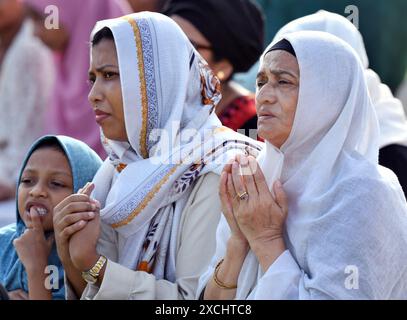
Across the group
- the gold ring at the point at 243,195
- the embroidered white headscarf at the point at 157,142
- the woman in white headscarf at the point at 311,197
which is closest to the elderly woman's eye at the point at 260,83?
the woman in white headscarf at the point at 311,197

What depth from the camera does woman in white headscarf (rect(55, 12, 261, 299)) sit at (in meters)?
2.94

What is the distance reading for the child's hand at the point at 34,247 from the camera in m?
3.13

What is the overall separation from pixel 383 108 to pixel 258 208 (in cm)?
125

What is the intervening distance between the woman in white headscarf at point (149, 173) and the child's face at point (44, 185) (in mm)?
122

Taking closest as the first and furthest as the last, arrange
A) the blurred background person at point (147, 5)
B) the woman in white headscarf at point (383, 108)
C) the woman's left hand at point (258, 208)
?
the woman's left hand at point (258, 208)
the woman in white headscarf at point (383, 108)
the blurred background person at point (147, 5)

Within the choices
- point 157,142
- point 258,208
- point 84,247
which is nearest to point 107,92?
point 157,142

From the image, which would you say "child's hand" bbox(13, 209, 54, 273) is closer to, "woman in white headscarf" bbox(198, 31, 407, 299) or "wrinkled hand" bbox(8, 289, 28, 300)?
"wrinkled hand" bbox(8, 289, 28, 300)

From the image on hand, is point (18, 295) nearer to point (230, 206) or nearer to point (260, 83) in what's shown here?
point (230, 206)

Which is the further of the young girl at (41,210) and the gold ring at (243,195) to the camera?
the young girl at (41,210)

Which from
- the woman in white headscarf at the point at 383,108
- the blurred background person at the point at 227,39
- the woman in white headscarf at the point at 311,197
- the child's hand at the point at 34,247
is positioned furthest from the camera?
the blurred background person at the point at 227,39

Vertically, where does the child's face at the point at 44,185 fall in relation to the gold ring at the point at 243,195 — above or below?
below

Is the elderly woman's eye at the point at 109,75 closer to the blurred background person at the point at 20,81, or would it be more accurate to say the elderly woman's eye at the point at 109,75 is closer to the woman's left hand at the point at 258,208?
the woman's left hand at the point at 258,208

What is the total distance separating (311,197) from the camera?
272 centimetres

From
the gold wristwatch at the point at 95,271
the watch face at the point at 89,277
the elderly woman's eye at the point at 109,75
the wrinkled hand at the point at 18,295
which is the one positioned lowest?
the wrinkled hand at the point at 18,295
